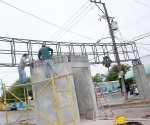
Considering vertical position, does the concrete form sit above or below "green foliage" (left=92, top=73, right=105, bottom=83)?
below

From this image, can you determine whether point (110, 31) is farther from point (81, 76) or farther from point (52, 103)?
point (52, 103)

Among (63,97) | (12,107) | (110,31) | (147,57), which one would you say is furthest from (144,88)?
(12,107)

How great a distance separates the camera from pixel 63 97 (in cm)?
1060

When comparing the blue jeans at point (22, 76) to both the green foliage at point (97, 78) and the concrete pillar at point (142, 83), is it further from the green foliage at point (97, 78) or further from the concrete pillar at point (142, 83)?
the green foliage at point (97, 78)

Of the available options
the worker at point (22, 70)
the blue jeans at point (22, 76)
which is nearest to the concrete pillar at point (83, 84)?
the worker at point (22, 70)

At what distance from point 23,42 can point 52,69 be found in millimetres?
4429

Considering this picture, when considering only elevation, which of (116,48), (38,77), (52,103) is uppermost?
(116,48)

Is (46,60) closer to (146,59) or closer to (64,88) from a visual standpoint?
(64,88)

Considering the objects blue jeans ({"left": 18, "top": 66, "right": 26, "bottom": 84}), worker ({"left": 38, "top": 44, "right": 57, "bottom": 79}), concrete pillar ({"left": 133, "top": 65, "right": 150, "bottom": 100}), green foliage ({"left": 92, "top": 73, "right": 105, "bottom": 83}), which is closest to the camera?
worker ({"left": 38, "top": 44, "right": 57, "bottom": 79})

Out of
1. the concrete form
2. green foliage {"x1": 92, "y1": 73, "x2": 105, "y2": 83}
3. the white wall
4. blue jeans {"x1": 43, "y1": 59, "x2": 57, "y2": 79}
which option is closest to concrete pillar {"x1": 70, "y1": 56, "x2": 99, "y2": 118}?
the concrete form

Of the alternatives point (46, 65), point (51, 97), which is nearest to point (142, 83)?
point (51, 97)

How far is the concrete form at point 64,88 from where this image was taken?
1042 centimetres

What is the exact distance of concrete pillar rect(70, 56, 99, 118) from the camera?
12078mm

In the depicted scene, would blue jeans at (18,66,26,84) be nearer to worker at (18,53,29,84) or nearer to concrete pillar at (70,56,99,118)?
worker at (18,53,29,84)
